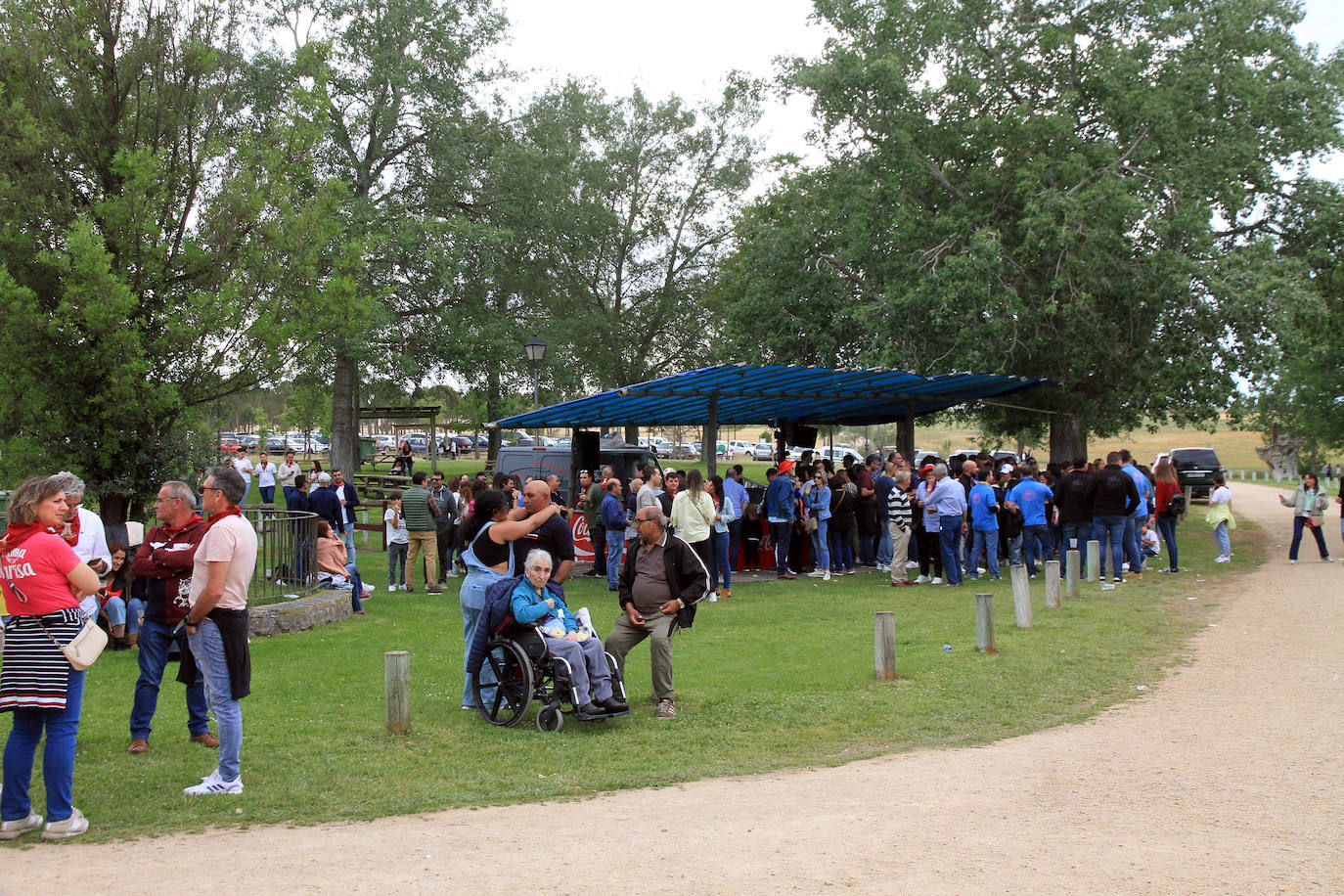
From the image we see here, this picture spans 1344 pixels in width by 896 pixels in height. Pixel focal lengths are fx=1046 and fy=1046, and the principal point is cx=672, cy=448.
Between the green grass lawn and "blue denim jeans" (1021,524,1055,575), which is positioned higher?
"blue denim jeans" (1021,524,1055,575)

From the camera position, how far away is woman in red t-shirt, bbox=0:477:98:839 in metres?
5.24

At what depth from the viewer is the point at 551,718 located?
7.57m

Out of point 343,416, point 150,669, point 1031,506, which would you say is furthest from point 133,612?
point 343,416

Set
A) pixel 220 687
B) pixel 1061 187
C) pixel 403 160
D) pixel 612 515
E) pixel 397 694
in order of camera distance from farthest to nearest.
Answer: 1. pixel 403 160
2. pixel 1061 187
3. pixel 612 515
4. pixel 397 694
5. pixel 220 687

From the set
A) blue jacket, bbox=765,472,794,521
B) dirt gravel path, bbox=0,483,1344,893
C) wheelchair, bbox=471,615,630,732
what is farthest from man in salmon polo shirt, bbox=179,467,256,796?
blue jacket, bbox=765,472,794,521

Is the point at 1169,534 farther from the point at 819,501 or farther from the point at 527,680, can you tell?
the point at 527,680

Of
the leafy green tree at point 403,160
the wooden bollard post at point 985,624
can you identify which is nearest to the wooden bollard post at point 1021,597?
the wooden bollard post at point 985,624

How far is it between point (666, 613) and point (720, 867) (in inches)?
127

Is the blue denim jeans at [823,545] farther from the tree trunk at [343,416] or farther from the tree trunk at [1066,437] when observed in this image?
the tree trunk at [343,416]

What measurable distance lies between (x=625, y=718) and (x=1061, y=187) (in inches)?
740

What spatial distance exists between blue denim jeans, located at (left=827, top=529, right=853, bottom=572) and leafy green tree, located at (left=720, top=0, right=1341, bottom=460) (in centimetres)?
652

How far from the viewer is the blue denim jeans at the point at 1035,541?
16359mm

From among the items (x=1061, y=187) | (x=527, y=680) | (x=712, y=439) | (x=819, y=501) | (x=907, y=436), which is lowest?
(x=527, y=680)

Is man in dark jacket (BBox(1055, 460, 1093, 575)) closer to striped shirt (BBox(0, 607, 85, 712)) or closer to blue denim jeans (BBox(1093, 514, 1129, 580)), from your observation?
blue denim jeans (BBox(1093, 514, 1129, 580))
